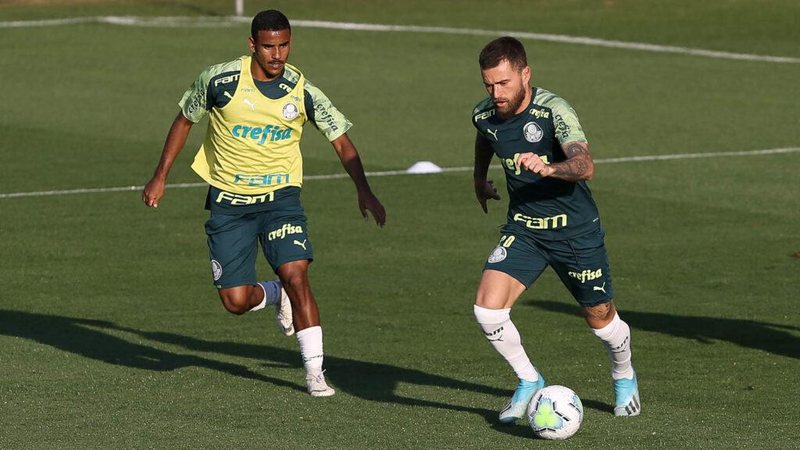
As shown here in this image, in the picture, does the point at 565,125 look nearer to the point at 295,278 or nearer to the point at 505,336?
the point at 505,336

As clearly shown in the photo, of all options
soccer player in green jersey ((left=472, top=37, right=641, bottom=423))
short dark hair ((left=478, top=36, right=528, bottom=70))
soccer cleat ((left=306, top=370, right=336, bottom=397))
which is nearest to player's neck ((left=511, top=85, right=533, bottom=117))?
soccer player in green jersey ((left=472, top=37, right=641, bottom=423))

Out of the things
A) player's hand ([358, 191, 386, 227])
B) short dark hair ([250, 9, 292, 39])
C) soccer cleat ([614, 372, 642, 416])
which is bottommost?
soccer cleat ([614, 372, 642, 416])

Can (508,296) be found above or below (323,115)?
below

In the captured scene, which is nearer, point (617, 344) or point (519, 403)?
point (519, 403)

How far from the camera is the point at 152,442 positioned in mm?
9812

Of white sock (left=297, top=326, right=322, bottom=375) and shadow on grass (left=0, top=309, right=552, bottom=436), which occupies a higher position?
white sock (left=297, top=326, right=322, bottom=375)

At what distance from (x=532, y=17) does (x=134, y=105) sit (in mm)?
13557

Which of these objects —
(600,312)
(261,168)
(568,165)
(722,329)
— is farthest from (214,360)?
(722,329)

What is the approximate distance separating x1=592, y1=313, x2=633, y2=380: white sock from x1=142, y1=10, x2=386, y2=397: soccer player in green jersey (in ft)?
5.23

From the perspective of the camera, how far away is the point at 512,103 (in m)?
9.93

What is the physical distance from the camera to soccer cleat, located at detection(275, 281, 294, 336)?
12125 mm

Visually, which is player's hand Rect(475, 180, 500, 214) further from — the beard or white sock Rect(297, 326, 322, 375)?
white sock Rect(297, 326, 322, 375)

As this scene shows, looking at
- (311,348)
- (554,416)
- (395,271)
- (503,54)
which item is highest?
(503,54)

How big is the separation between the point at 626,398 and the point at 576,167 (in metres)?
1.68
